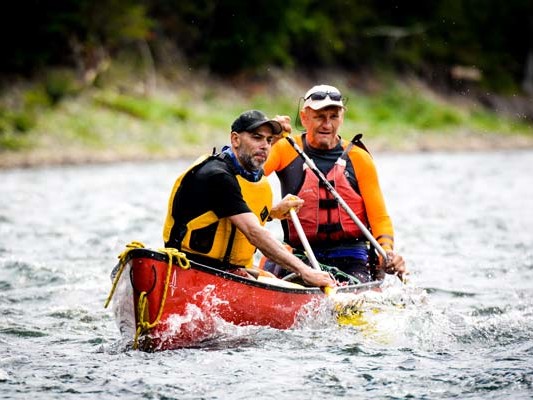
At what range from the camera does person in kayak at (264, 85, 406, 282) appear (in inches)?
333

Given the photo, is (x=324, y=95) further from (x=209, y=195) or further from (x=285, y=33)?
(x=285, y=33)

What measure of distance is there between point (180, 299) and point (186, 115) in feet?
83.3

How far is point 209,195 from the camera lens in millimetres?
6914

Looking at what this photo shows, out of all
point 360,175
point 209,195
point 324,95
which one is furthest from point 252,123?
point 360,175

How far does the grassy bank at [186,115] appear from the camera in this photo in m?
27.3

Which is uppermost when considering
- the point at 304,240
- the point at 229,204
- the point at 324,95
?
the point at 324,95

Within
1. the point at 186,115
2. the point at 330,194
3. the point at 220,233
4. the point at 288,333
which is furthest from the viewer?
the point at 186,115

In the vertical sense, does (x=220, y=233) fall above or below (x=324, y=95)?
below

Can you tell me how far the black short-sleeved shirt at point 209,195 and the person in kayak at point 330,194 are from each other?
160 centimetres

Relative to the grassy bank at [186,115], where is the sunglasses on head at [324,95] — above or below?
below

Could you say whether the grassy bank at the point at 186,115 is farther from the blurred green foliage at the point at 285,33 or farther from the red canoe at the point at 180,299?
the red canoe at the point at 180,299

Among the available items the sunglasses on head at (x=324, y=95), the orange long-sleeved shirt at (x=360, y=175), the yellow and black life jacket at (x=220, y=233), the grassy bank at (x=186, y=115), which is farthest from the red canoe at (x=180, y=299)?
the grassy bank at (x=186, y=115)

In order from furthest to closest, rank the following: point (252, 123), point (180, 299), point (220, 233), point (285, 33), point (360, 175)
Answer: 1. point (285, 33)
2. point (360, 175)
3. point (220, 233)
4. point (252, 123)
5. point (180, 299)

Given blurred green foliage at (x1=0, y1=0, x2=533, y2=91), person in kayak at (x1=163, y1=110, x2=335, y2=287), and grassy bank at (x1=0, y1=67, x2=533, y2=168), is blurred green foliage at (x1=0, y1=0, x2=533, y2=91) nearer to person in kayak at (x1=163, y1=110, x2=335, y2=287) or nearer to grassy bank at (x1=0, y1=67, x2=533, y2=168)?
grassy bank at (x1=0, y1=67, x2=533, y2=168)
